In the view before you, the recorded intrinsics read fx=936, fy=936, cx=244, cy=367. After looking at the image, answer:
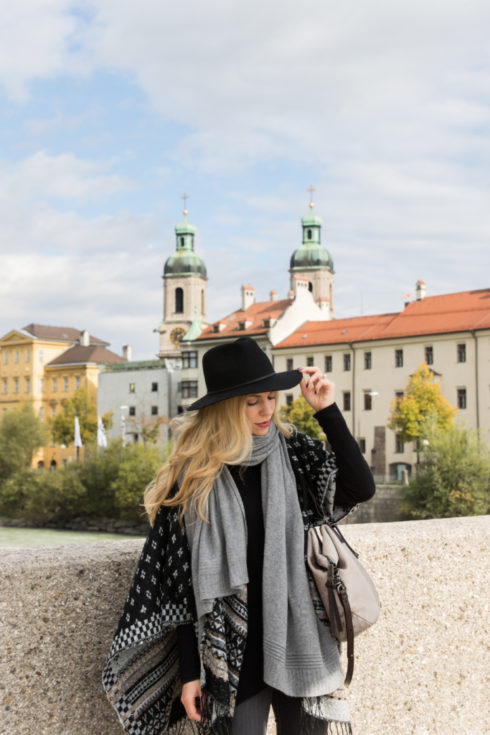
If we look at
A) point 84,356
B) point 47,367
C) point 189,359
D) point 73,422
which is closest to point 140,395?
point 73,422

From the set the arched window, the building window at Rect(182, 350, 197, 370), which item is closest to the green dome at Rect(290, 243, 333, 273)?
the arched window

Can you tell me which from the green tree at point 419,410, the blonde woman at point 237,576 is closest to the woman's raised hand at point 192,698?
the blonde woman at point 237,576

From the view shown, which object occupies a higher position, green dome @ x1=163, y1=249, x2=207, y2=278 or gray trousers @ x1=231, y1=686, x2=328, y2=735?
green dome @ x1=163, y1=249, x2=207, y2=278

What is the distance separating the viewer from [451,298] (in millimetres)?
61406

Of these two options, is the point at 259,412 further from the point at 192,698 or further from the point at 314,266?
the point at 314,266

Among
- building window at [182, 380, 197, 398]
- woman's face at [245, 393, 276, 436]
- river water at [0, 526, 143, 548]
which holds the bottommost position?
river water at [0, 526, 143, 548]

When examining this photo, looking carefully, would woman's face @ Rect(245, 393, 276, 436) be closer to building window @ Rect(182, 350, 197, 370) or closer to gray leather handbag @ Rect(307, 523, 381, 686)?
gray leather handbag @ Rect(307, 523, 381, 686)

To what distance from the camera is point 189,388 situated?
6938cm

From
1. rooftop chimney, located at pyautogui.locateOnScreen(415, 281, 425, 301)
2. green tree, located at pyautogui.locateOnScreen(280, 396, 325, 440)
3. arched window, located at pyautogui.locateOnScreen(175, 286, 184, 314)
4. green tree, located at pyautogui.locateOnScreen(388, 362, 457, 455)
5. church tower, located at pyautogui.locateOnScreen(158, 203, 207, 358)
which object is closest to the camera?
green tree, located at pyautogui.locateOnScreen(388, 362, 457, 455)

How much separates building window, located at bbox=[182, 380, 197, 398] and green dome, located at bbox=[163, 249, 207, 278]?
39611mm

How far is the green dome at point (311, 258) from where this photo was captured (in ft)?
353

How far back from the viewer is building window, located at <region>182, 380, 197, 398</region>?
227ft

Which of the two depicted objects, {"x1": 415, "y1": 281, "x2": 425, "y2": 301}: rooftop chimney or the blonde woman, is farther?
{"x1": 415, "y1": 281, "x2": 425, "y2": 301}: rooftop chimney

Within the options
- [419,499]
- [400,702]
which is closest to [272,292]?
[419,499]
